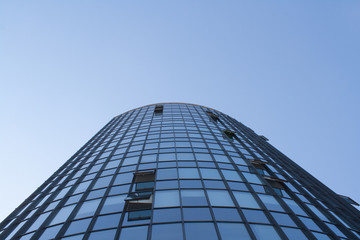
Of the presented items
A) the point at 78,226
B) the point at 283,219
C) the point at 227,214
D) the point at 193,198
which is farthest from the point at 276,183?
the point at 78,226

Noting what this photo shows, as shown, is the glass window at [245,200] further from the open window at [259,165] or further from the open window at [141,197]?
the open window at [259,165]

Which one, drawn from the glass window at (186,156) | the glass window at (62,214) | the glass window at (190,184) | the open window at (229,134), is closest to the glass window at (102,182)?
the glass window at (62,214)

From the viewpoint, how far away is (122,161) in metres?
24.5

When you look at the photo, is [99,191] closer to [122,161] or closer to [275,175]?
[122,161]

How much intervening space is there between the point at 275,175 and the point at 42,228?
1748cm

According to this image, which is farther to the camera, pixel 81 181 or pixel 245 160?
pixel 245 160

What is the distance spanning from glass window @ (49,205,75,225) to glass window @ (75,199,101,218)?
765 millimetres

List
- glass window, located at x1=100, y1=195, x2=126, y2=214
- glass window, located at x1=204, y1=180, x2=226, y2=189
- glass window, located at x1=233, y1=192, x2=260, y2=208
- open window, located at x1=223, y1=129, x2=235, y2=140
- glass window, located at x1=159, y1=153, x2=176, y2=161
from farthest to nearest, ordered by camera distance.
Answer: open window, located at x1=223, y1=129, x2=235, y2=140 → glass window, located at x1=159, y1=153, x2=176, y2=161 → glass window, located at x1=204, y1=180, x2=226, y2=189 → glass window, located at x1=233, y1=192, x2=260, y2=208 → glass window, located at x1=100, y1=195, x2=126, y2=214

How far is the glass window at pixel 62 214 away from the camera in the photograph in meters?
16.7

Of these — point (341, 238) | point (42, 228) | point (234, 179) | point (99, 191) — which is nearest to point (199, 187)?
point (234, 179)

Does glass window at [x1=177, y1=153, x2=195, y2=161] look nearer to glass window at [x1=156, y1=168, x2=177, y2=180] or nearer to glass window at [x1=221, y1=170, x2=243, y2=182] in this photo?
glass window at [x1=156, y1=168, x2=177, y2=180]

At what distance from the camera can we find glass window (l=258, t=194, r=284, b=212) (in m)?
17.0

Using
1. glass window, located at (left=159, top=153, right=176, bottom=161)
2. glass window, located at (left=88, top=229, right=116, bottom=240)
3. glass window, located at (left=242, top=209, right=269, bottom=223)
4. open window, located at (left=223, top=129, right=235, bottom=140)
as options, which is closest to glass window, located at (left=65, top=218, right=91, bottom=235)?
glass window, located at (left=88, top=229, right=116, bottom=240)

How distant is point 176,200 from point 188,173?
163 inches
